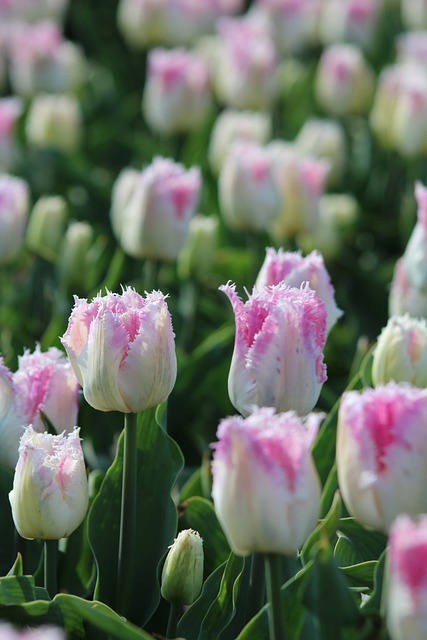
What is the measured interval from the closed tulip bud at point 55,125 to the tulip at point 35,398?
1414 millimetres

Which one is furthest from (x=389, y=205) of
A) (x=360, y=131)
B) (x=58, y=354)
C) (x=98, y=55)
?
(x=58, y=354)

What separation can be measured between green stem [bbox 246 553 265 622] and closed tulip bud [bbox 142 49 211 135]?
65.5 inches

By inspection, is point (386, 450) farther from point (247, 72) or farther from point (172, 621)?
point (247, 72)

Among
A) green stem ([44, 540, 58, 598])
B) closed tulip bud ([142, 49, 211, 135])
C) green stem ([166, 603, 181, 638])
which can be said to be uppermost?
closed tulip bud ([142, 49, 211, 135])

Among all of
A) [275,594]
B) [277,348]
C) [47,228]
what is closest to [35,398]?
[277,348]

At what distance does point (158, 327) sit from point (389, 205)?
6.06 ft

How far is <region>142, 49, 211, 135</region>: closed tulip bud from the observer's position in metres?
2.50

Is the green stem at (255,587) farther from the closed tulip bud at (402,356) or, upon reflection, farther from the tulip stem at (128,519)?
the closed tulip bud at (402,356)

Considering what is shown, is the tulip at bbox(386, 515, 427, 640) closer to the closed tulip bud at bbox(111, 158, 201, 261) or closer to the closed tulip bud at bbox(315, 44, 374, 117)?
the closed tulip bud at bbox(111, 158, 201, 261)

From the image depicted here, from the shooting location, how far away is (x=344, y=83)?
2.74m

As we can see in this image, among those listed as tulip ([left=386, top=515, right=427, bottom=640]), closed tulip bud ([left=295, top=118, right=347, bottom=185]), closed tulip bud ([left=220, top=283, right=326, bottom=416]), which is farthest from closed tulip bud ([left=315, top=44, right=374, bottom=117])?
tulip ([left=386, top=515, right=427, bottom=640])

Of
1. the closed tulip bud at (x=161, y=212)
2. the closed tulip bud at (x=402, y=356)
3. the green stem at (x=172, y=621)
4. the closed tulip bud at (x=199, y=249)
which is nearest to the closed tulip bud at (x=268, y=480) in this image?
the green stem at (x=172, y=621)

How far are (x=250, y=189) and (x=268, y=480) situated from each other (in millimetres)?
1149

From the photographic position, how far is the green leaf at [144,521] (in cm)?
112
